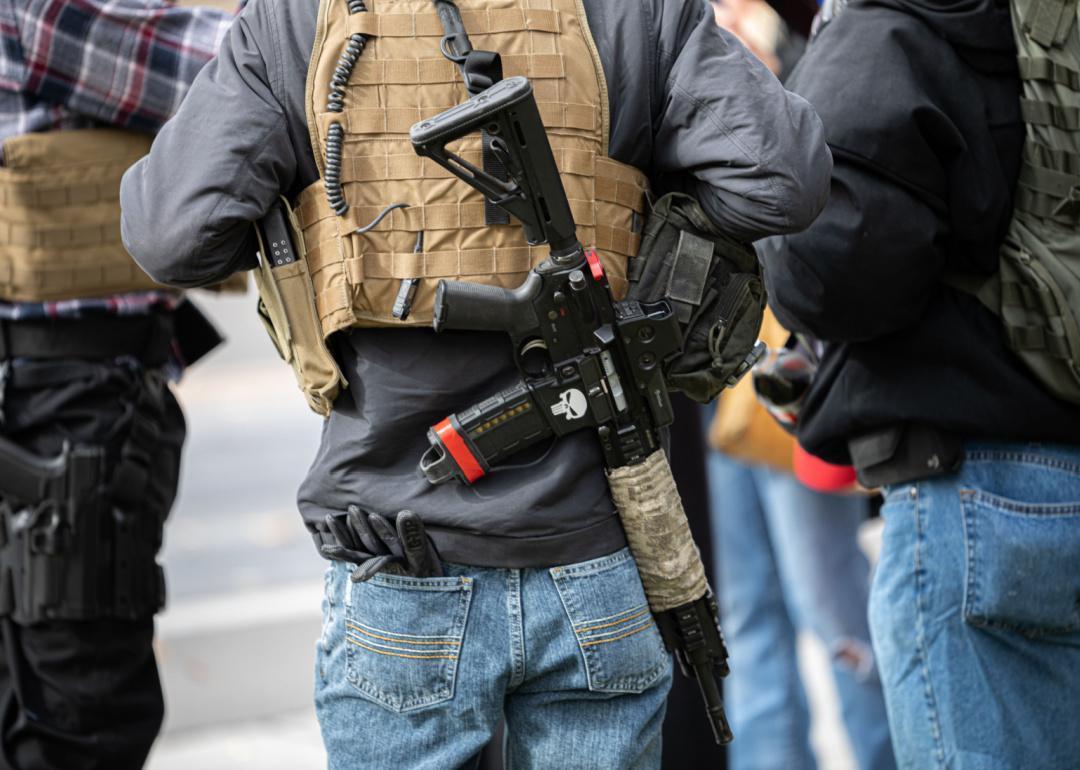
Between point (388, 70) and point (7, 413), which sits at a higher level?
point (388, 70)

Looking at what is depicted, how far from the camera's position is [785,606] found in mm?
4441

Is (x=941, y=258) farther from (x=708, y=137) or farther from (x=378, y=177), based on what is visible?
(x=378, y=177)

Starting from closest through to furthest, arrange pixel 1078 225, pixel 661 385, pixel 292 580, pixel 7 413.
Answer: pixel 661 385 < pixel 1078 225 < pixel 7 413 < pixel 292 580

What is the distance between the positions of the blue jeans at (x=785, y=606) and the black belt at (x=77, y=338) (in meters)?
1.66

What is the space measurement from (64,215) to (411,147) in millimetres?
1270

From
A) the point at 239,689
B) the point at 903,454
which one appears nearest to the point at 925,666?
the point at 903,454

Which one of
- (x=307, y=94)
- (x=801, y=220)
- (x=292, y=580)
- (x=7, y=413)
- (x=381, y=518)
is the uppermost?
(x=307, y=94)

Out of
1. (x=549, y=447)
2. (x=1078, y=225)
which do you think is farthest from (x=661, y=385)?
(x=1078, y=225)

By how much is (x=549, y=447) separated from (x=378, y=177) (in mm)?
499

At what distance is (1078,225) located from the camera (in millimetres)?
2590

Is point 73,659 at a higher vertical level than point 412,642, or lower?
lower

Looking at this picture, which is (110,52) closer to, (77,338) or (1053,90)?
(77,338)

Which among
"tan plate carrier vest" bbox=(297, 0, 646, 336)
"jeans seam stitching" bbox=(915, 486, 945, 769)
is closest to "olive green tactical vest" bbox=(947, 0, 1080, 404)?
"jeans seam stitching" bbox=(915, 486, 945, 769)

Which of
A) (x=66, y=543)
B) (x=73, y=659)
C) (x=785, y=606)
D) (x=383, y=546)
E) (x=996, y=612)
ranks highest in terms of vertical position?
(x=383, y=546)
